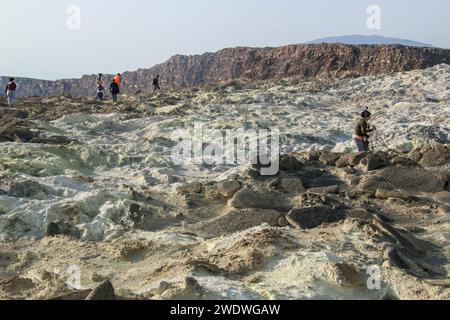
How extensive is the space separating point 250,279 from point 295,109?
1200cm

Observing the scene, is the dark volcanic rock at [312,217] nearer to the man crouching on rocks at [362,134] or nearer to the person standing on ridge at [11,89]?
the man crouching on rocks at [362,134]

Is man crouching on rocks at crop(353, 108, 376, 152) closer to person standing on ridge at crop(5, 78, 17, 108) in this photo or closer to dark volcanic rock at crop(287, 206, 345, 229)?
dark volcanic rock at crop(287, 206, 345, 229)

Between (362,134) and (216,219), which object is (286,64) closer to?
(362,134)

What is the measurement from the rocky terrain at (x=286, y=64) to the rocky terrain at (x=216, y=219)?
16760 mm

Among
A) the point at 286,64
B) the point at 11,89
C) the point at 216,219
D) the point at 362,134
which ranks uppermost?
the point at 286,64

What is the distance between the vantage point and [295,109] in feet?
50.5

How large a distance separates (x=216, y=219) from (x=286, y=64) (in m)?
27.0

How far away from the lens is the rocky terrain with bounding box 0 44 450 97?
27141mm

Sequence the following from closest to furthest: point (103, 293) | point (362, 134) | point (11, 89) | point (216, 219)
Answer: point (103, 293) < point (216, 219) < point (362, 134) < point (11, 89)

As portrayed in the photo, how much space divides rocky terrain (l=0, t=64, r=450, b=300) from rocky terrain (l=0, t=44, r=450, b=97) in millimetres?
16760

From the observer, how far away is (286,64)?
3181 cm

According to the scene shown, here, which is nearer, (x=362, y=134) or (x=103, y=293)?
(x=103, y=293)

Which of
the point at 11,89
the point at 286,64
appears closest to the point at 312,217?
the point at 11,89
